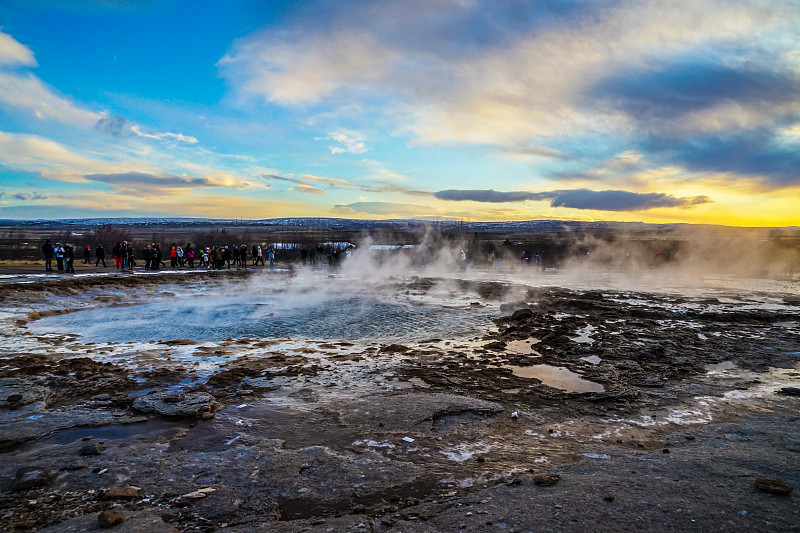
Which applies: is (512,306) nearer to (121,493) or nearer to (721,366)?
(721,366)

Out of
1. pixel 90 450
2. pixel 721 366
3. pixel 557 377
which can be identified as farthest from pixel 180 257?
pixel 721 366

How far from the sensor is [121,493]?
10.5 ft

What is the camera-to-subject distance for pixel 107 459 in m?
3.76

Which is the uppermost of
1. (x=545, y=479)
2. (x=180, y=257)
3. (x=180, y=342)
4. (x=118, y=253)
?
(x=118, y=253)

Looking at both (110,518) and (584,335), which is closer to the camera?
(110,518)

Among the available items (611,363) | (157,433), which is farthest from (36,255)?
(611,363)

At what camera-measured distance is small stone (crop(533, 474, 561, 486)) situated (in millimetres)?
3340

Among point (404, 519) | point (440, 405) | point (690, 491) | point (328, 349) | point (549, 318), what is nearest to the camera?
point (404, 519)

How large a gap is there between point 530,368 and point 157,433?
5.43 meters

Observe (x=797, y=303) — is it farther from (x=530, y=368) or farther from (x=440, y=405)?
(x=440, y=405)

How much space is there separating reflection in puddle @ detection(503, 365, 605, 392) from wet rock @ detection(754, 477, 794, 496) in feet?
8.69

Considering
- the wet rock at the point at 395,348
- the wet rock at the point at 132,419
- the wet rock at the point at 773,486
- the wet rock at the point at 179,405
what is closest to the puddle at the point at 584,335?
the wet rock at the point at 395,348

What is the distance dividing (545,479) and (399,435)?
1.50m

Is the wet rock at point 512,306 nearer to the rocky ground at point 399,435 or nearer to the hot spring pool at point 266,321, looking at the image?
the hot spring pool at point 266,321
